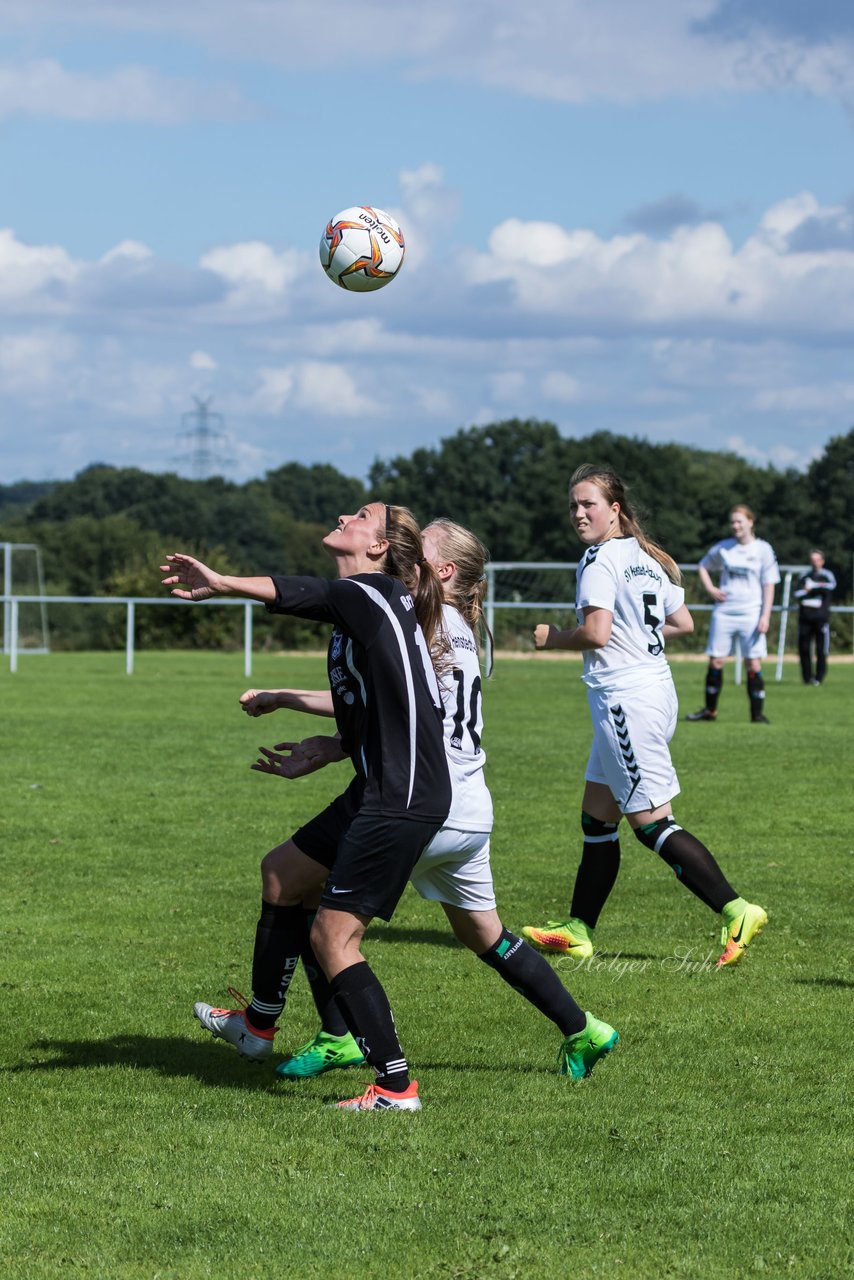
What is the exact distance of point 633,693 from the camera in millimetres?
6918

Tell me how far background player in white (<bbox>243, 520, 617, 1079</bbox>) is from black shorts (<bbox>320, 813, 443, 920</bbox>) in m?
0.20

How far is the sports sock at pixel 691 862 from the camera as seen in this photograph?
271 inches

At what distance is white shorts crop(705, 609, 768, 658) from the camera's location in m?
18.3

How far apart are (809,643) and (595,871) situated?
2018 cm

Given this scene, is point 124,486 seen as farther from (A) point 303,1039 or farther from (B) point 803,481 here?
(A) point 303,1039

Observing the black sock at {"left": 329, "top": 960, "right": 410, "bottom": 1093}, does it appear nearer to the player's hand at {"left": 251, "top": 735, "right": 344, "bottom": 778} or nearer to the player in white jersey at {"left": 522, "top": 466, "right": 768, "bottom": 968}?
the player's hand at {"left": 251, "top": 735, "right": 344, "bottom": 778}

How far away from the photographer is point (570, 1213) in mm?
3984

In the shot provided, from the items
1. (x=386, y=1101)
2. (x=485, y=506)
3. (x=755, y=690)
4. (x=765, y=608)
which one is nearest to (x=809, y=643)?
(x=765, y=608)

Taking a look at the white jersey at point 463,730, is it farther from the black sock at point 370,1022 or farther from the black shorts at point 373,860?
the black sock at point 370,1022

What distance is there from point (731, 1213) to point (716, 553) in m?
15.0

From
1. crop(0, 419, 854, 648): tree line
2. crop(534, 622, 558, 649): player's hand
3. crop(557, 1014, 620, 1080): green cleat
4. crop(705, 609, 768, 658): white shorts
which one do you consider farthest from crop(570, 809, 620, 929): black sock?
crop(0, 419, 854, 648): tree line

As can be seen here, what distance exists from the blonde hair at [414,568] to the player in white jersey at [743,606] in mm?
13443

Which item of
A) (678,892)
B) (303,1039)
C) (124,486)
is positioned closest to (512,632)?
(678,892)

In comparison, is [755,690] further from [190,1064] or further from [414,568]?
[414,568]
